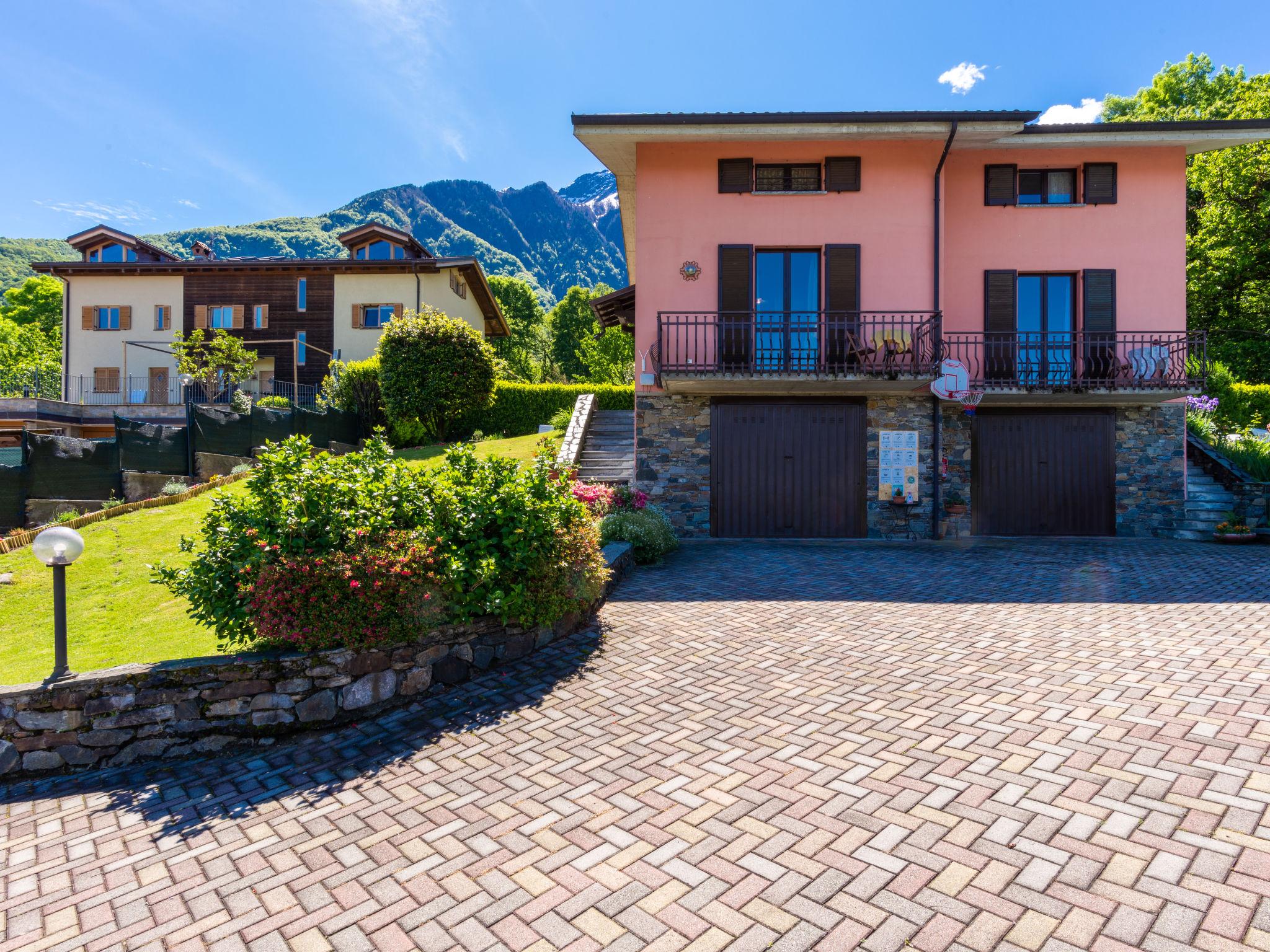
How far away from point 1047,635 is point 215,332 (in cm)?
2890

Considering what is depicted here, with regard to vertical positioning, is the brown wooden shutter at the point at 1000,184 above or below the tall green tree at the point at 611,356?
below

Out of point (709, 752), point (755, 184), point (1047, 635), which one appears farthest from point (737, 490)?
point (709, 752)

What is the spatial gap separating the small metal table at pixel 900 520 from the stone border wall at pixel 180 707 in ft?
30.8

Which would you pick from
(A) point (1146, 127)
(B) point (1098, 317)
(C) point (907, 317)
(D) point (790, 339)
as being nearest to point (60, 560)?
(D) point (790, 339)

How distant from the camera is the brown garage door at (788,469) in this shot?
1145 centimetres

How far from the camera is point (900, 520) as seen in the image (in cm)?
1139

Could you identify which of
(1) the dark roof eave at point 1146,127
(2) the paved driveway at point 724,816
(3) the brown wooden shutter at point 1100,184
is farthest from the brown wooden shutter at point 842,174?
(2) the paved driveway at point 724,816

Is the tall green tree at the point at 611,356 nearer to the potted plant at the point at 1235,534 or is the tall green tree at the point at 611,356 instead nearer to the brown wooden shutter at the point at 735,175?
the brown wooden shutter at the point at 735,175

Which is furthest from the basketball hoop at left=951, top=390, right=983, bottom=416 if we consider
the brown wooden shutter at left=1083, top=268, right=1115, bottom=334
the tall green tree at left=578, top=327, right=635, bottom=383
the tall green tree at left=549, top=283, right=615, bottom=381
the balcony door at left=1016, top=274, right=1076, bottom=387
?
the tall green tree at left=549, top=283, right=615, bottom=381

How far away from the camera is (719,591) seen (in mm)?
7230

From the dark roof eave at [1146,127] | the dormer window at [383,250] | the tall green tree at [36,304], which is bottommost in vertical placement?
the dark roof eave at [1146,127]

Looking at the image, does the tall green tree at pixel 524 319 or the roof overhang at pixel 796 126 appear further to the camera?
the tall green tree at pixel 524 319

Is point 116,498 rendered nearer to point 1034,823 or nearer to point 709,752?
point 709,752

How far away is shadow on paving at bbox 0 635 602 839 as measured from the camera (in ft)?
10.9
